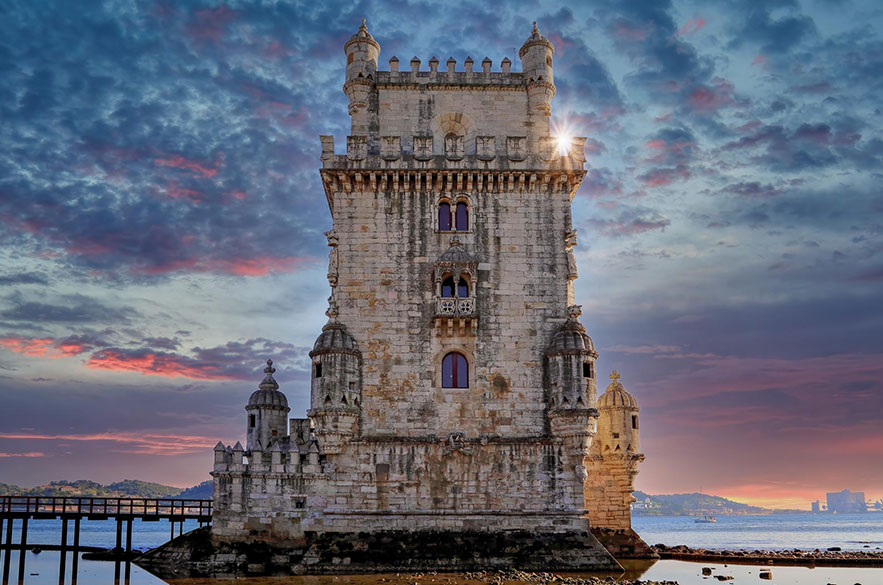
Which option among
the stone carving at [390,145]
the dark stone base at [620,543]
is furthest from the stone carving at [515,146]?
the dark stone base at [620,543]

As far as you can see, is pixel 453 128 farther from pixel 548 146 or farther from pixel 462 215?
pixel 462 215

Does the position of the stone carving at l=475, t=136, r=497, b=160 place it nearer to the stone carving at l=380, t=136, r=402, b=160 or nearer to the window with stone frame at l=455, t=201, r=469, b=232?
the window with stone frame at l=455, t=201, r=469, b=232

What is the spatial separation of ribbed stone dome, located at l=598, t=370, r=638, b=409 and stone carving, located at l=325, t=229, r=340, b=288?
1722 centimetres

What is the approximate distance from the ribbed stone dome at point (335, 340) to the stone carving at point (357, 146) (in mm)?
8443

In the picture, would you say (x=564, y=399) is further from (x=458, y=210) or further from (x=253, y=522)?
(x=253, y=522)

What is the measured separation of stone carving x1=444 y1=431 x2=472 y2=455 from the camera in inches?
1548

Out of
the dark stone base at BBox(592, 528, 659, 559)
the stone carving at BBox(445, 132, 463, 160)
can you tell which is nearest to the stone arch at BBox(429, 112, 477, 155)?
the stone carving at BBox(445, 132, 463, 160)

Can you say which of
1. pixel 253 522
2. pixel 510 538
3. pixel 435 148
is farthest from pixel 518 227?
pixel 253 522

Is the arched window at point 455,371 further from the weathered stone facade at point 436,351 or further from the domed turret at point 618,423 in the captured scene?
the domed turret at point 618,423

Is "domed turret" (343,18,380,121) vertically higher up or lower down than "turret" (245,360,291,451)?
higher up

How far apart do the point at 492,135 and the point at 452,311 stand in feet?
33.6

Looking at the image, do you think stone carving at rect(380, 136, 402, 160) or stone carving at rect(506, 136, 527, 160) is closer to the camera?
stone carving at rect(380, 136, 402, 160)

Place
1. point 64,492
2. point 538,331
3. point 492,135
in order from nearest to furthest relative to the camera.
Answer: point 538,331
point 492,135
point 64,492

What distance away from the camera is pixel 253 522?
38.4 m
